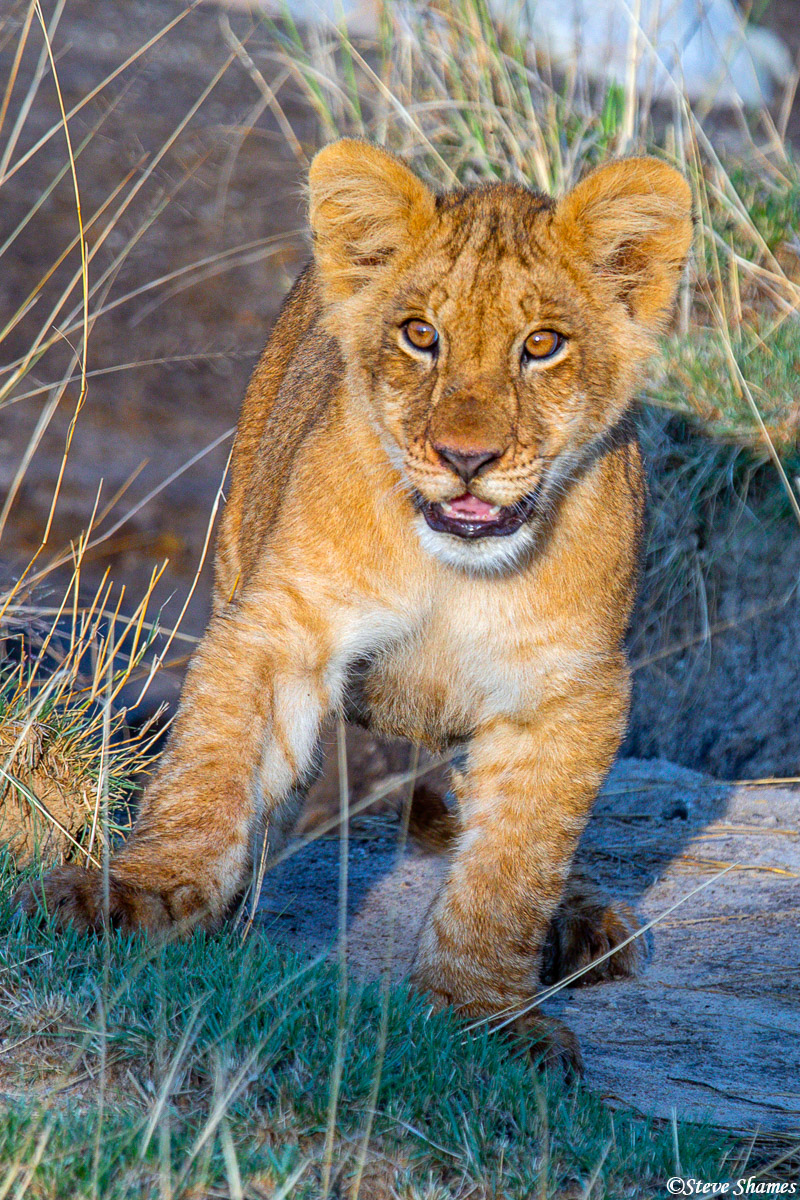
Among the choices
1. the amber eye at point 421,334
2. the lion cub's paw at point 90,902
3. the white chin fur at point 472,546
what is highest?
the amber eye at point 421,334

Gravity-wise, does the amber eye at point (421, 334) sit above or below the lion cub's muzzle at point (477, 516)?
above

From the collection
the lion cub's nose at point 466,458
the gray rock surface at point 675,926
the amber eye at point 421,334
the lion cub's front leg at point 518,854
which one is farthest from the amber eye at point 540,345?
the gray rock surface at point 675,926

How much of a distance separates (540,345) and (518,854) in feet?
4.27

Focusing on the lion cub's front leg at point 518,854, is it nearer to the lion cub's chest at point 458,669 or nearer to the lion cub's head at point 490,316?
the lion cub's chest at point 458,669

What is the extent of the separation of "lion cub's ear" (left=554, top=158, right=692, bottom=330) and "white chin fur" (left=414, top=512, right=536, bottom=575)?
723 mm

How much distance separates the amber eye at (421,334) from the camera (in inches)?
132

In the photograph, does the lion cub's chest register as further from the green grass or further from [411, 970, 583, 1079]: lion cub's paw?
the green grass

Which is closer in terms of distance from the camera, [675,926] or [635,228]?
[635,228]

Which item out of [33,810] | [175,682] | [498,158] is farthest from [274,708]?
[498,158]

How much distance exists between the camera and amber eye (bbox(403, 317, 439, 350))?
3361mm

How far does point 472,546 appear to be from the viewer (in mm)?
3273

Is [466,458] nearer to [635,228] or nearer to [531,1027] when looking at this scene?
[635,228]

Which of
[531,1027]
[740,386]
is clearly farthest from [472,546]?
[740,386]

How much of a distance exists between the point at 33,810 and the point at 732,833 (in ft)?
8.83
